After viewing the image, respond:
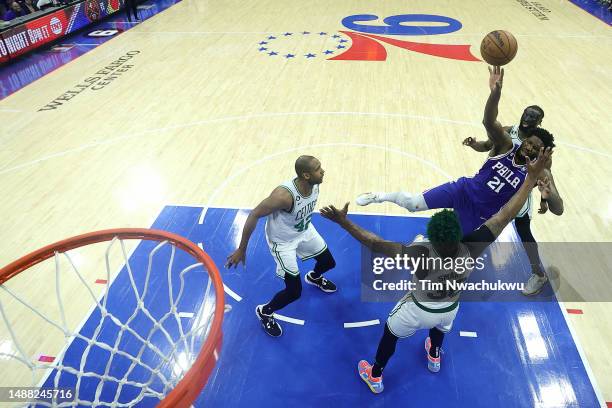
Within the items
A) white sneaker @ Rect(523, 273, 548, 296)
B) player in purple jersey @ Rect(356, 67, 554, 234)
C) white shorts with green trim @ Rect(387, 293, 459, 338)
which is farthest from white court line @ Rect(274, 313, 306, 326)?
white sneaker @ Rect(523, 273, 548, 296)

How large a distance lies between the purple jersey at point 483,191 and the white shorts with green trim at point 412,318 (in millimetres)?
1188

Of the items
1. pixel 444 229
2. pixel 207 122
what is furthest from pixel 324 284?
pixel 207 122

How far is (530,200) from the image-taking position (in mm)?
4094

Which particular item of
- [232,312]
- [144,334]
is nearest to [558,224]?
[232,312]

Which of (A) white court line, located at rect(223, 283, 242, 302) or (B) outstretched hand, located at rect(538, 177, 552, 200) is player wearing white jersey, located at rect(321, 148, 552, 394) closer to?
(B) outstretched hand, located at rect(538, 177, 552, 200)

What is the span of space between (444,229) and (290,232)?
1.52 meters

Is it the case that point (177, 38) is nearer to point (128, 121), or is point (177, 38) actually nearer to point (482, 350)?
point (128, 121)

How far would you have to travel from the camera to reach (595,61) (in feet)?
33.2

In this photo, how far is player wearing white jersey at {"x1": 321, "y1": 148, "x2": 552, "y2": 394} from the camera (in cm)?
273

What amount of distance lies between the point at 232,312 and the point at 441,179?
3.55 metres

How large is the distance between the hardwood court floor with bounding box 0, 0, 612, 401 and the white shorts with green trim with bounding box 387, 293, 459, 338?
66.8 inches

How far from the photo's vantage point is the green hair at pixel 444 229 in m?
2.68

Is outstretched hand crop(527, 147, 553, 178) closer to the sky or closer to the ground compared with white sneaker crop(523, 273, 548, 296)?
closer to the sky

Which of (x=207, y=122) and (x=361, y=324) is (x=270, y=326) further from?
(x=207, y=122)
